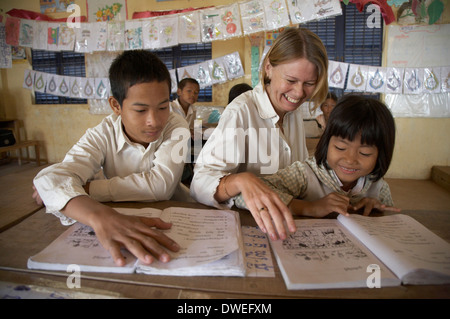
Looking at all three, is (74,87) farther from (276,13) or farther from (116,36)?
(276,13)

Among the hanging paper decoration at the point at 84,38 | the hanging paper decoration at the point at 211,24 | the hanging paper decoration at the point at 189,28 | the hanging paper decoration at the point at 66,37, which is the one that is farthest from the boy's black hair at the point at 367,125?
the hanging paper decoration at the point at 66,37

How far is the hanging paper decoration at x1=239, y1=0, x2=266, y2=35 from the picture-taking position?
127 inches

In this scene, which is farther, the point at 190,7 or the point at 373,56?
the point at 190,7

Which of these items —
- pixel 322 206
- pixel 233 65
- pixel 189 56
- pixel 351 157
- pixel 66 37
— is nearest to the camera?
pixel 322 206

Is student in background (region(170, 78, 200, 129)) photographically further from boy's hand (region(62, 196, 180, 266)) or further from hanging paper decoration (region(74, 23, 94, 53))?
boy's hand (region(62, 196, 180, 266))

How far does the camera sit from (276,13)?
3.13m

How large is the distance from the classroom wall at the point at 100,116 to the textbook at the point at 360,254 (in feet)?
12.4

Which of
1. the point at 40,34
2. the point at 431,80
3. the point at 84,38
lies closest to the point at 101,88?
the point at 84,38

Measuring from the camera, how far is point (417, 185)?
12.5 ft

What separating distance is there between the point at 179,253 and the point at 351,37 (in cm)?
431

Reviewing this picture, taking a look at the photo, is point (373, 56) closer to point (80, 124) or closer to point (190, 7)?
point (190, 7)

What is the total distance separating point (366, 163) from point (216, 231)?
23.3 inches

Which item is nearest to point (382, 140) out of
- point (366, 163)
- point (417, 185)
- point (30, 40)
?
point (366, 163)
